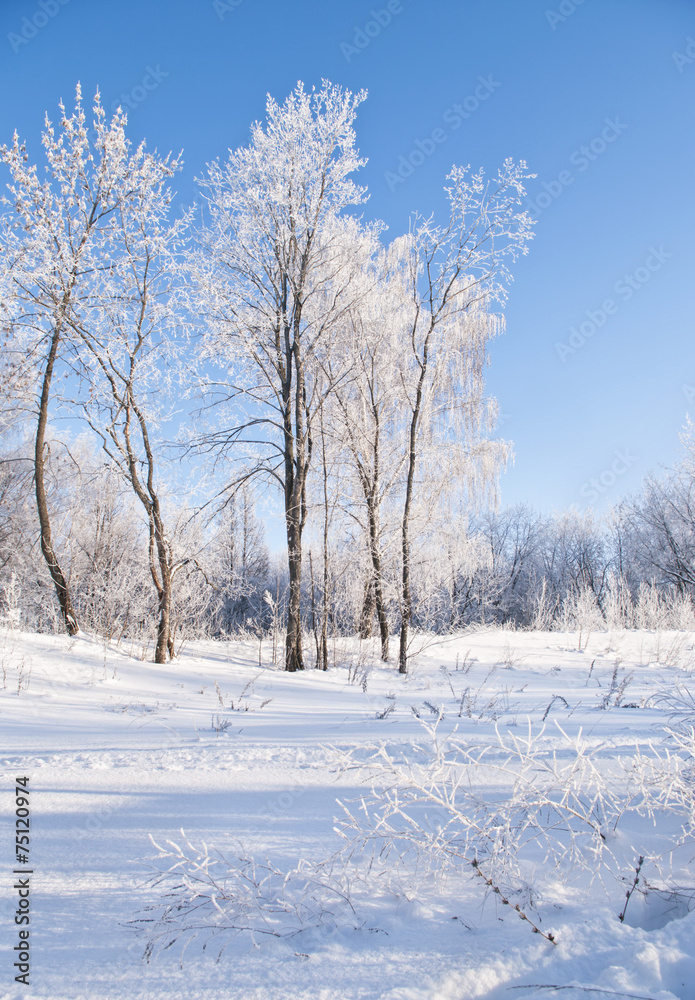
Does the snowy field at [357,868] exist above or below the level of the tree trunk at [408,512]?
below

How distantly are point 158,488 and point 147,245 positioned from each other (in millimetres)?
4399

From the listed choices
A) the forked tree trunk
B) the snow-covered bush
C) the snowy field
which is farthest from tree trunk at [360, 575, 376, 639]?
the snow-covered bush

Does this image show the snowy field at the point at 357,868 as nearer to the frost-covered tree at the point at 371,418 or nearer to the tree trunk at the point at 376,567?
the tree trunk at the point at 376,567

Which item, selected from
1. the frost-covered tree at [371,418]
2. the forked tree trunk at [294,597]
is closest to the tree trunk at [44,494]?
the forked tree trunk at [294,597]

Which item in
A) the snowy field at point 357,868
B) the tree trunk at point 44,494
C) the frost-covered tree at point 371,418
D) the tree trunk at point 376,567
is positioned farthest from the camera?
the frost-covered tree at point 371,418

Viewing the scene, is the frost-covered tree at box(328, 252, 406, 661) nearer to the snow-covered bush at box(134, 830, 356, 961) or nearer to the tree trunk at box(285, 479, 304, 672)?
the tree trunk at box(285, 479, 304, 672)

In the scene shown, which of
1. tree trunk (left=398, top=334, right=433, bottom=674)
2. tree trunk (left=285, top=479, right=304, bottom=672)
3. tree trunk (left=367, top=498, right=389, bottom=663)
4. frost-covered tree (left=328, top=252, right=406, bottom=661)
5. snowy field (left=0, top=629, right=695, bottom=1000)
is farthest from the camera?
frost-covered tree (left=328, top=252, right=406, bottom=661)

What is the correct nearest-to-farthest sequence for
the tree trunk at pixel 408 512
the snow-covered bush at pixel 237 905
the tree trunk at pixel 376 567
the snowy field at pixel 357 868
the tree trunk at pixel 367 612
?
the snowy field at pixel 357 868, the snow-covered bush at pixel 237 905, the tree trunk at pixel 408 512, the tree trunk at pixel 376 567, the tree trunk at pixel 367 612

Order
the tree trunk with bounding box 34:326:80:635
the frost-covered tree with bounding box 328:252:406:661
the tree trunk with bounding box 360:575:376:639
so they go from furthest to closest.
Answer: the tree trunk with bounding box 360:575:376:639, the frost-covered tree with bounding box 328:252:406:661, the tree trunk with bounding box 34:326:80:635

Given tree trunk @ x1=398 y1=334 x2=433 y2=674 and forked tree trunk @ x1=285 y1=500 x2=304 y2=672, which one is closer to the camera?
tree trunk @ x1=398 y1=334 x2=433 y2=674

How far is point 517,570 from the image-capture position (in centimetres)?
3981

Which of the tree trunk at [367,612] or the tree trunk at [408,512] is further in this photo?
the tree trunk at [367,612]

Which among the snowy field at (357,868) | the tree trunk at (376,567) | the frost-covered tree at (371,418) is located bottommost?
the snowy field at (357,868)

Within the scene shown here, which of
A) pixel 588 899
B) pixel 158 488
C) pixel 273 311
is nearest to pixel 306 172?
pixel 273 311
